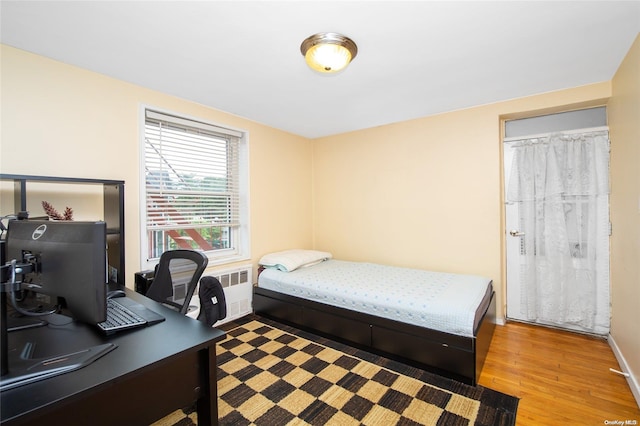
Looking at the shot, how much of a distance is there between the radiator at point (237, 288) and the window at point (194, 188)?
178 mm

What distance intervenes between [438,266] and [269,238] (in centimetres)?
215

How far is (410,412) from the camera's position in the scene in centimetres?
178

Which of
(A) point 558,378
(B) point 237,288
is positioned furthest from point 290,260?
(A) point 558,378

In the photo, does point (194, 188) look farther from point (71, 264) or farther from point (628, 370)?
point (628, 370)

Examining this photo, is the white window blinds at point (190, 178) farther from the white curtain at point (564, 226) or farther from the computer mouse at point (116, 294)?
the white curtain at point (564, 226)

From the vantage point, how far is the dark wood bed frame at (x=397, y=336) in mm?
2061

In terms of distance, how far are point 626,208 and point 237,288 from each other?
3.63 metres

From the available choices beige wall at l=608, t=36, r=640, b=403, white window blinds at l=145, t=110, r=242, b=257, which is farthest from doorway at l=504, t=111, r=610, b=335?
white window blinds at l=145, t=110, r=242, b=257

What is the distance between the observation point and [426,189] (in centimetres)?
344

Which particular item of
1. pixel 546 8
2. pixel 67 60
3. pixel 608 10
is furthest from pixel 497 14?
pixel 67 60

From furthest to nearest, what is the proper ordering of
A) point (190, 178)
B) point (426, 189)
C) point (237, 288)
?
point (426, 189) → point (237, 288) → point (190, 178)

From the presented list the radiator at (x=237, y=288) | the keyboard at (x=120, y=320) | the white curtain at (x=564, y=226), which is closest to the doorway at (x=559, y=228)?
the white curtain at (x=564, y=226)

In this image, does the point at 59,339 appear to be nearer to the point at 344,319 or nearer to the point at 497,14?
the point at 344,319

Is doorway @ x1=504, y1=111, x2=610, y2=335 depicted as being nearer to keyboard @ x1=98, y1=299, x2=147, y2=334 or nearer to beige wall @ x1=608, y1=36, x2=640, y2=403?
beige wall @ x1=608, y1=36, x2=640, y2=403
